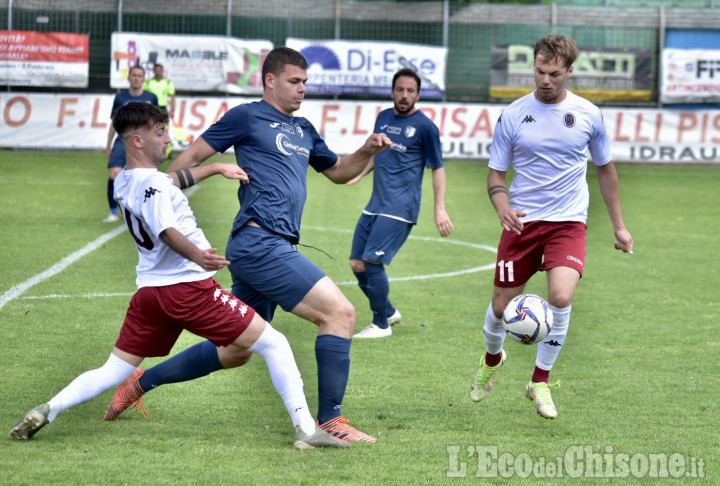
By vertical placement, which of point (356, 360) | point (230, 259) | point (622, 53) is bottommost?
point (356, 360)

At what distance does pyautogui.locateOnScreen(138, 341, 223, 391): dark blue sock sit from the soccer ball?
1.79 meters

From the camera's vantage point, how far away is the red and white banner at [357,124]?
84.3 feet

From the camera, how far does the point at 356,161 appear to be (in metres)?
6.24

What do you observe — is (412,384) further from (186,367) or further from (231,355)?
(186,367)

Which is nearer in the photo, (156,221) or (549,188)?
(156,221)

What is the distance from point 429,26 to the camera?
89.2ft

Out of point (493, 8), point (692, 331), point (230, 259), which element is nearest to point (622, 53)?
point (493, 8)

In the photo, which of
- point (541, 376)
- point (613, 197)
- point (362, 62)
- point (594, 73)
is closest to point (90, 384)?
point (541, 376)

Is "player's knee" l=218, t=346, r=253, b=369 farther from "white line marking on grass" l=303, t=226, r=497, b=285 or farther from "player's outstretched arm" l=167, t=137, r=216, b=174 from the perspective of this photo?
"white line marking on grass" l=303, t=226, r=497, b=285

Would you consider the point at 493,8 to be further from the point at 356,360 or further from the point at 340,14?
the point at 356,360

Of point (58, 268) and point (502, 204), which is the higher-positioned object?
point (502, 204)

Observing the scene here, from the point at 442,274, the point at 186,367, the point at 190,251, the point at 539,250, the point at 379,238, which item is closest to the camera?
the point at 190,251

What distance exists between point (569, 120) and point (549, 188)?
44 centimetres

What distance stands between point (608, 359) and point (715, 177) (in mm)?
18384
